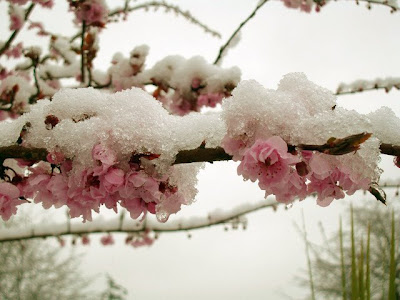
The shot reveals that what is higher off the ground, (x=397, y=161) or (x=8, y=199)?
(x=397, y=161)

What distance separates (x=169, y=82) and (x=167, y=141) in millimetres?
1749

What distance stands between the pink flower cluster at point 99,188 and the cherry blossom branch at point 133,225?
5.69 feet

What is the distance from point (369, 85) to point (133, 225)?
2242mm

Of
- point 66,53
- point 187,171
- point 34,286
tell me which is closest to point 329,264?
point 34,286

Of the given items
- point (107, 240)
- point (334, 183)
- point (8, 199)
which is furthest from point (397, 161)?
point (107, 240)

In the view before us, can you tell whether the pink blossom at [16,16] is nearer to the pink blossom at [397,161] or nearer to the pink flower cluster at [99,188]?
the pink flower cluster at [99,188]

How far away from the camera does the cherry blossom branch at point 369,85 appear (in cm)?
296

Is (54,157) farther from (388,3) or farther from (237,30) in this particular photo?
(388,3)

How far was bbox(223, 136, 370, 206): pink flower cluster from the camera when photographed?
36.9 inches

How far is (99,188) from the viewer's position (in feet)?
3.51

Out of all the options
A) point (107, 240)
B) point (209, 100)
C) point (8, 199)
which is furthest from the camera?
point (107, 240)

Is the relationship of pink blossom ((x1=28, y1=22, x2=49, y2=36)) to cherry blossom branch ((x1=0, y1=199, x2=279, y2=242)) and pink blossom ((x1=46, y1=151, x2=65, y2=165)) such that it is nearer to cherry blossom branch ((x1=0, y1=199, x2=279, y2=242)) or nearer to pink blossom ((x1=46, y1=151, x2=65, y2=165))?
cherry blossom branch ((x1=0, y1=199, x2=279, y2=242))

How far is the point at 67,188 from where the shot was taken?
1.17m

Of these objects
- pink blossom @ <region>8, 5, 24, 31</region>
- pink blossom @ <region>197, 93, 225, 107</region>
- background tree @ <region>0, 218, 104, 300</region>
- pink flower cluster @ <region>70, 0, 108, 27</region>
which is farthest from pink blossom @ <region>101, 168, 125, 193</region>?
background tree @ <region>0, 218, 104, 300</region>
